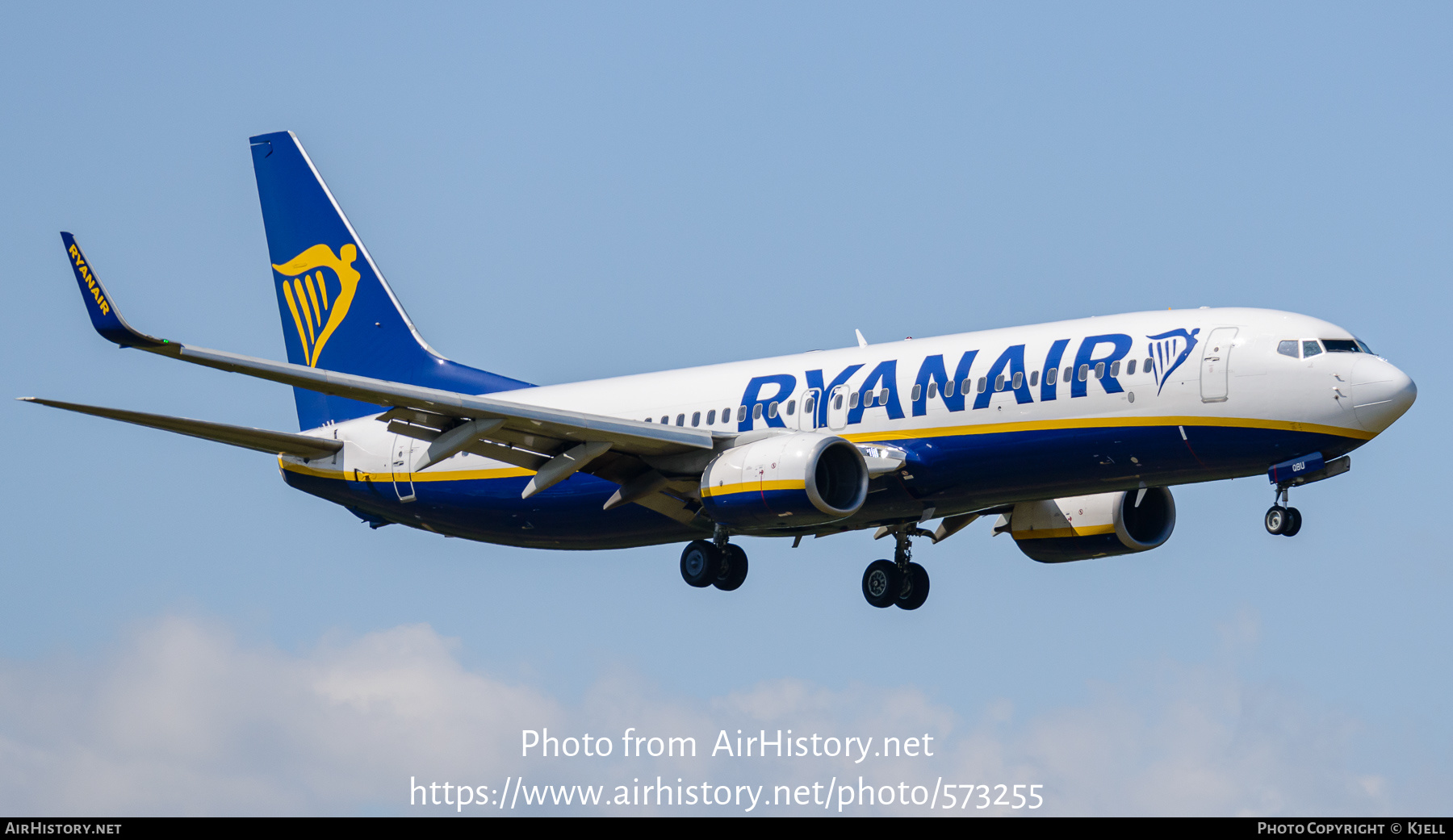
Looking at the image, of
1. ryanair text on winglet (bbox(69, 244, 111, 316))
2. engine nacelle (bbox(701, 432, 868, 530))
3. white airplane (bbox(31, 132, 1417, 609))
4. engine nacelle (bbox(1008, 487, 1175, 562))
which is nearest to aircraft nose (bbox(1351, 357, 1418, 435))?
white airplane (bbox(31, 132, 1417, 609))

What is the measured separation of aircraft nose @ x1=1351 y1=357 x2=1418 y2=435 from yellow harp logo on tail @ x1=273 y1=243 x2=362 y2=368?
2550 centimetres

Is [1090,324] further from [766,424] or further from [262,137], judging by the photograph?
[262,137]

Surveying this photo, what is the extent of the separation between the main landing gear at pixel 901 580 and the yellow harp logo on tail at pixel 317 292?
608 inches

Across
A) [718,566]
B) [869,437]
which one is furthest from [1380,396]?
[718,566]

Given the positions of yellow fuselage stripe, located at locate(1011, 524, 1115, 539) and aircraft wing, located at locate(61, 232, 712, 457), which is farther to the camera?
yellow fuselage stripe, located at locate(1011, 524, 1115, 539)

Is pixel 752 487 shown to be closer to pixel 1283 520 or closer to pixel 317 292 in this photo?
pixel 1283 520

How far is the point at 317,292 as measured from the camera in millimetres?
48781

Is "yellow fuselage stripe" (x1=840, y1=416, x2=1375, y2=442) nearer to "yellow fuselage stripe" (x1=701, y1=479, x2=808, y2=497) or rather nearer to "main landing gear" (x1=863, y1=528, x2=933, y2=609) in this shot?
"yellow fuselage stripe" (x1=701, y1=479, x2=808, y2=497)

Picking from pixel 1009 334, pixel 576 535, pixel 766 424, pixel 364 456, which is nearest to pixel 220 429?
pixel 364 456

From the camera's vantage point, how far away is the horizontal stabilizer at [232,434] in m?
36.3

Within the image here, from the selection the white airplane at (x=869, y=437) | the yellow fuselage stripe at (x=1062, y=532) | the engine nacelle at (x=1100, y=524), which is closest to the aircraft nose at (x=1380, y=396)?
the white airplane at (x=869, y=437)

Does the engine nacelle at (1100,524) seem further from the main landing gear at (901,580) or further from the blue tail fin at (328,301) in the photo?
the blue tail fin at (328,301)

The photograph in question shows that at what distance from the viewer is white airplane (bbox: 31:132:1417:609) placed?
33.9 metres

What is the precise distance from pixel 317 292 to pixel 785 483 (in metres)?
17.9
